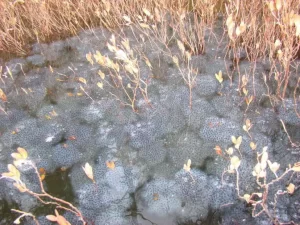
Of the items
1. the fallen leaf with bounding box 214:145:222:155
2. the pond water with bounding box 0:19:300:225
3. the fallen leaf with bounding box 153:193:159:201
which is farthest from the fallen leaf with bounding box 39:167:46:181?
the fallen leaf with bounding box 214:145:222:155

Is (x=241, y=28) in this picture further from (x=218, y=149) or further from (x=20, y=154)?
(x=20, y=154)

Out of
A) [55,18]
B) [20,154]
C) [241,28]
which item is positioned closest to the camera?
[20,154]

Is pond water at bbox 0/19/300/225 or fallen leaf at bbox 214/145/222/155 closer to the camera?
pond water at bbox 0/19/300/225

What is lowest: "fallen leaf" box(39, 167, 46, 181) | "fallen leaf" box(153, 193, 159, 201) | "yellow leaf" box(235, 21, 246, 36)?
"fallen leaf" box(153, 193, 159, 201)

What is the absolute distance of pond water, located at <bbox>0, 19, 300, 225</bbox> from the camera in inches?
58.5

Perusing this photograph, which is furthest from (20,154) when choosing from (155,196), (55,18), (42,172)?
(55,18)

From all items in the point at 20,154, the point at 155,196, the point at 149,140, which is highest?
the point at 20,154

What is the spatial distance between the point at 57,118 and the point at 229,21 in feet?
4.30

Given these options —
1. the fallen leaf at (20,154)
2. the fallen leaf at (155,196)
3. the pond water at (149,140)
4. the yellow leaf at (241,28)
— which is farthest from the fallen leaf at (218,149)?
the fallen leaf at (20,154)

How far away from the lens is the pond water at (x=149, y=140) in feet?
4.88

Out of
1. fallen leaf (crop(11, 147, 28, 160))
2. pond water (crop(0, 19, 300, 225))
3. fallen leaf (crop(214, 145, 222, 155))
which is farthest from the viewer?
fallen leaf (crop(214, 145, 222, 155))

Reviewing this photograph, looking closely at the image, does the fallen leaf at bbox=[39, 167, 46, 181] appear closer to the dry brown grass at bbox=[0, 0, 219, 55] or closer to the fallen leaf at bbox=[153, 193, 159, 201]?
the fallen leaf at bbox=[153, 193, 159, 201]

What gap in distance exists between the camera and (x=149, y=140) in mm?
1816

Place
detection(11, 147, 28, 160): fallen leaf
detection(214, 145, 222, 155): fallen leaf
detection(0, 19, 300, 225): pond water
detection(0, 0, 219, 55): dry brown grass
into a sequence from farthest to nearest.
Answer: detection(0, 0, 219, 55): dry brown grass < detection(214, 145, 222, 155): fallen leaf < detection(0, 19, 300, 225): pond water < detection(11, 147, 28, 160): fallen leaf
